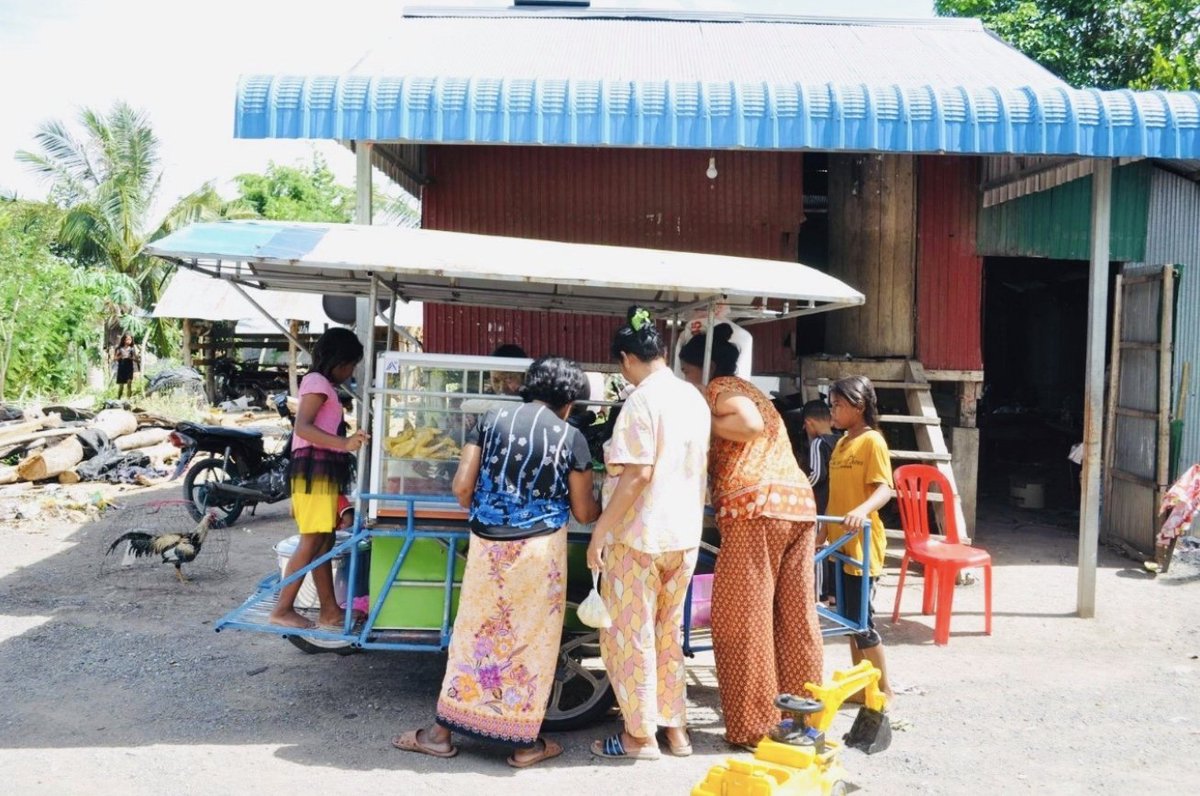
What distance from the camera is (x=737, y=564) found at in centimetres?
447

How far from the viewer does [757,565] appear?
446 centimetres

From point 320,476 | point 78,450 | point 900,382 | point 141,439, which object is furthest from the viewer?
point 141,439

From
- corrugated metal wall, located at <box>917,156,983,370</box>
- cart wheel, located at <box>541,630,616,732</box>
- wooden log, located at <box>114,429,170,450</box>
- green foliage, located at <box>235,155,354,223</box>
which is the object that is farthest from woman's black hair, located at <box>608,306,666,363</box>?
green foliage, located at <box>235,155,354,223</box>

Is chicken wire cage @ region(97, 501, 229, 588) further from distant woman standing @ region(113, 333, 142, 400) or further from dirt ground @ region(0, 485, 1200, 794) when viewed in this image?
distant woman standing @ region(113, 333, 142, 400)

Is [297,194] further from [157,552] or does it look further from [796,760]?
[796,760]

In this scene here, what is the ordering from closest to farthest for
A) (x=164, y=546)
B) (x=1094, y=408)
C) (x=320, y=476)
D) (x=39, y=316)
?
(x=320, y=476)
(x=1094, y=408)
(x=164, y=546)
(x=39, y=316)

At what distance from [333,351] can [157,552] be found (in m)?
3.23

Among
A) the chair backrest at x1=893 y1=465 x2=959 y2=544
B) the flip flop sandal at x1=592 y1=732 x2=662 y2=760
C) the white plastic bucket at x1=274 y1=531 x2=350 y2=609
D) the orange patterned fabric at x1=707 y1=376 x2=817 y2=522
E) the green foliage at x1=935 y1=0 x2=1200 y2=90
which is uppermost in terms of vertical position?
the green foliage at x1=935 y1=0 x2=1200 y2=90

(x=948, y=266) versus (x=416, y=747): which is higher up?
(x=948, y=266)

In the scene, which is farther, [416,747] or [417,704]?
[417,704]

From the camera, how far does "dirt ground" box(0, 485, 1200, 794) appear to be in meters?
4.25

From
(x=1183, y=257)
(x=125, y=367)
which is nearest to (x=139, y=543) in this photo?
(x=1183, y=257)

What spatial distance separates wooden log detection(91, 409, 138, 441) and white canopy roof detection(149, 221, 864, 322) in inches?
377

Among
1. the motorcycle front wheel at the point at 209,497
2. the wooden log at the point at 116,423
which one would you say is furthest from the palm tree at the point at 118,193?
the motorcycle front wheel at the point at 209,497
